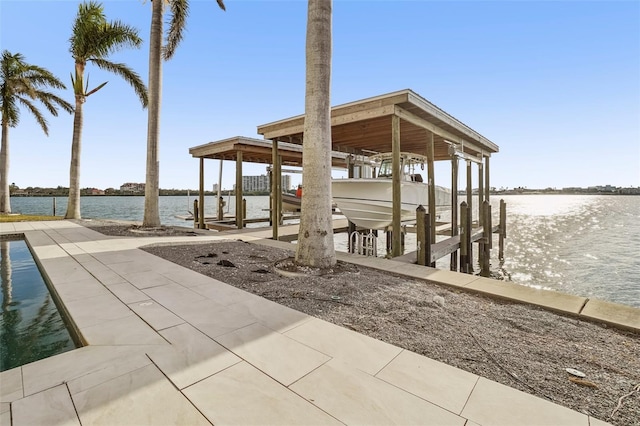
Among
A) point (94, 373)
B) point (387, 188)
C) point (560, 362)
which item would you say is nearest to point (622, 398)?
point (560, 362)

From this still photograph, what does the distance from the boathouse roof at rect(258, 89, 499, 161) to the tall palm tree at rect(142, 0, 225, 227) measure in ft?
13.5

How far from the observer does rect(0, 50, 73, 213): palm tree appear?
1677 centimetres

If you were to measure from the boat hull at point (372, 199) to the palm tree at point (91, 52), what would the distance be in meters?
11.8

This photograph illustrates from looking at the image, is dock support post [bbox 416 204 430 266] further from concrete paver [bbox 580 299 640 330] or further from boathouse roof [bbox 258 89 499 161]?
concrete paver [bbox 580 299 640 330]

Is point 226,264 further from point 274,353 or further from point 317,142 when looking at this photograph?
point 274,353

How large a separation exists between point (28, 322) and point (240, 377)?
3.20 m

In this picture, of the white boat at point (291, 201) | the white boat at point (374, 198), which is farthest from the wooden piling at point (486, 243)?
the white boat at point (291, 201)

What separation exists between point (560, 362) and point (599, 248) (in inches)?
787

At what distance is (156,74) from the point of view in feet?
34.5

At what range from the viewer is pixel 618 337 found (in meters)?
3.10

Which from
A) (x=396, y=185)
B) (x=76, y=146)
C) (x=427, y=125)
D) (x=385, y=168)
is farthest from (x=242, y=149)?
(x=76, y=146)

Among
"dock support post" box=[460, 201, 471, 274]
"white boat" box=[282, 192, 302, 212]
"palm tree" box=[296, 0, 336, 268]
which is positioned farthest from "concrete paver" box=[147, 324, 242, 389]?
"white boat" box=[282, 192, 302, 212]

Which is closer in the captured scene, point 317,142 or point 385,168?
point 317,142

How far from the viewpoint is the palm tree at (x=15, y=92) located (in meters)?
16.8
